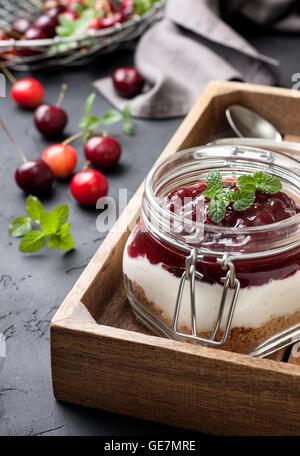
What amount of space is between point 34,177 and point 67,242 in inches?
6.2

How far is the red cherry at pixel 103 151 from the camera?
3.62ft

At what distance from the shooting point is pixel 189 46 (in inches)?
54.4

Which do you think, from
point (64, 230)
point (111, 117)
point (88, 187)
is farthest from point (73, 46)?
point (64, 230)

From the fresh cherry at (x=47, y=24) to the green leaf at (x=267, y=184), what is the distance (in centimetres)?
85

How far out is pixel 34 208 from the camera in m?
0.96

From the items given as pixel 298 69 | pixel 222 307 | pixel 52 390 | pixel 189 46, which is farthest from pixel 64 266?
pixel 298 69

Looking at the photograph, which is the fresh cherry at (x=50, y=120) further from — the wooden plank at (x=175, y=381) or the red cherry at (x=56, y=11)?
the wooden plank at (x=175, y=381)

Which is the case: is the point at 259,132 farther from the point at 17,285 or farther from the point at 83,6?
the point at 83,6

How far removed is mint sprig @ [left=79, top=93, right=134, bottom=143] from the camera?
1.19 metres

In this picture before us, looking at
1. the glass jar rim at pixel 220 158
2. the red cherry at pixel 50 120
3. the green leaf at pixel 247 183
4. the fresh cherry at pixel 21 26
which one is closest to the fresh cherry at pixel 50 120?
the red cherry at pixel 50 120

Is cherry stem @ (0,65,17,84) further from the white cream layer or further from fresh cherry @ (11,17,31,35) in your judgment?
the white cream layer

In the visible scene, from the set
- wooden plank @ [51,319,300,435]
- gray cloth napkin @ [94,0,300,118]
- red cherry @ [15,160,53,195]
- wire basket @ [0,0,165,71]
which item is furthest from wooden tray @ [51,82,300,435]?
wire basket @ [0,0,165,71]

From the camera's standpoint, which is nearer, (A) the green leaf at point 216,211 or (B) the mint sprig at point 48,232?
(A) the green leaf at point 216,211

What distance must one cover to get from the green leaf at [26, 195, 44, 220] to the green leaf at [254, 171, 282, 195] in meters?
0.37
